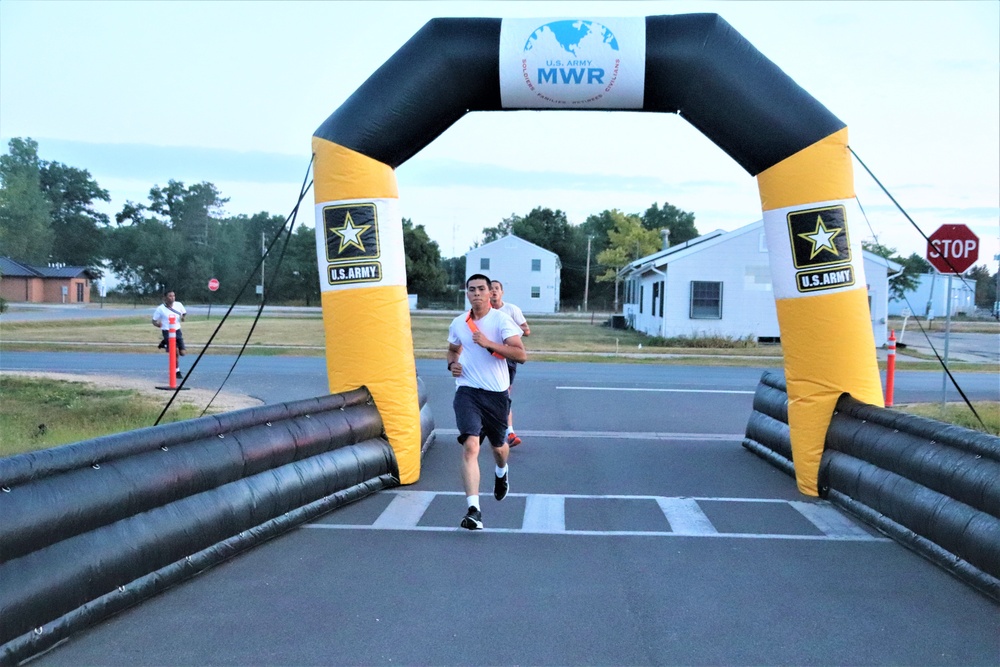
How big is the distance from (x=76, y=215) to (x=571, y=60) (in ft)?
242

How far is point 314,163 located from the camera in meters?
8.60

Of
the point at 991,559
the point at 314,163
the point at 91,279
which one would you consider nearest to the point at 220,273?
the point at 91,279

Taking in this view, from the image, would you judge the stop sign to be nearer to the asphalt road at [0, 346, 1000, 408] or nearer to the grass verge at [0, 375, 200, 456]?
the asphalt road at [0, 346, 1000, 408]

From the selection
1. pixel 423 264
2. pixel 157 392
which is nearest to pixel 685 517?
pixel 157 392

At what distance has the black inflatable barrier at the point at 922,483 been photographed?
17.5 feet

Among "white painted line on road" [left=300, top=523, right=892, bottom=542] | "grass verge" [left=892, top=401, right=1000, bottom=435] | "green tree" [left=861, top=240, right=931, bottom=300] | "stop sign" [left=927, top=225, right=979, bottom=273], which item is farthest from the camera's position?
"green tree" [left=861, top=240, right=931, bottom=300]

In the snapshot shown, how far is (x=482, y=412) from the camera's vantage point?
6984mm

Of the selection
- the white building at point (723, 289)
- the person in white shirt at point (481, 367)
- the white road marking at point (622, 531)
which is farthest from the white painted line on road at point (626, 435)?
the white building at point (723, 289)

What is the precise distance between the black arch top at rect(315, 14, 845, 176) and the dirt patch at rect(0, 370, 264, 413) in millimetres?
5202

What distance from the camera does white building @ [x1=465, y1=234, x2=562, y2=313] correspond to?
69.5 metres

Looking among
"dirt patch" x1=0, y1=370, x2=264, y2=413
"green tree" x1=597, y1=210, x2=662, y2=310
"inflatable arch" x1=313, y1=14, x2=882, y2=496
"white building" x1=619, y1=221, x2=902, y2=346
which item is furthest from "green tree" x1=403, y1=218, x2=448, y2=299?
"inflatable arch" x1=313, y1=14, x2=882, y2=496

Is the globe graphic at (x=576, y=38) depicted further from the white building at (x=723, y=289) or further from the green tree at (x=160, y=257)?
the green tree at (x=160, y=257)

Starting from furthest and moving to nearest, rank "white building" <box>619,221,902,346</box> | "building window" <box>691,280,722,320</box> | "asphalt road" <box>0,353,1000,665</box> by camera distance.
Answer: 1. "building window" <box>691,280,722,320</box>
2. "white building" <box>619,221,902,346</box>
3. "asphalt road" <box>0,353,1000,665</box>

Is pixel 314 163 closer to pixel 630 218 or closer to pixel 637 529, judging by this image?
pixel 637 529
